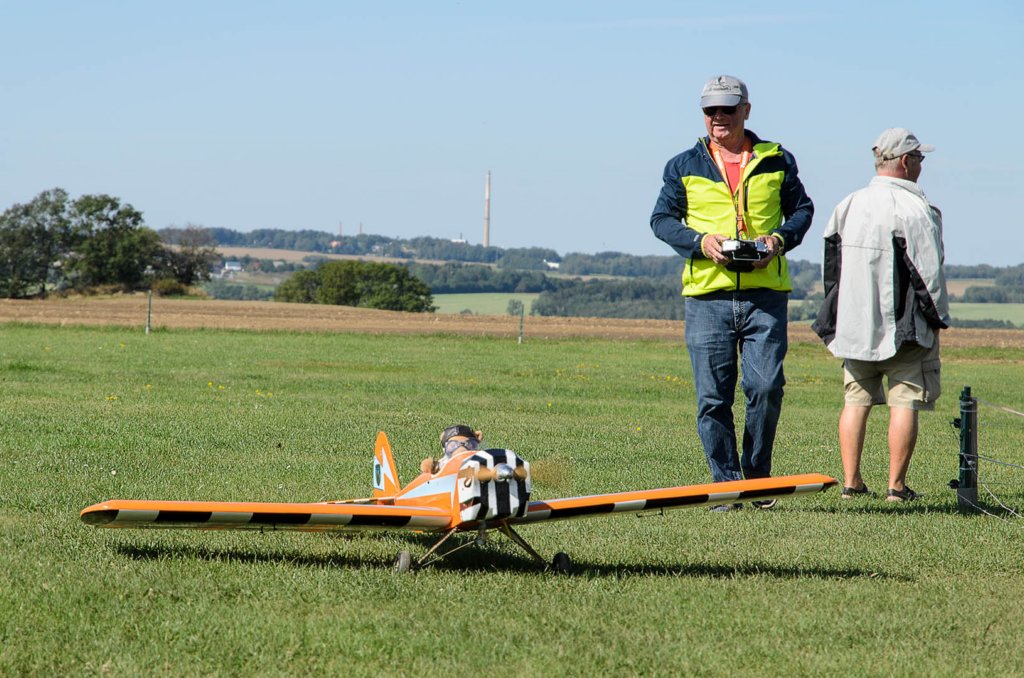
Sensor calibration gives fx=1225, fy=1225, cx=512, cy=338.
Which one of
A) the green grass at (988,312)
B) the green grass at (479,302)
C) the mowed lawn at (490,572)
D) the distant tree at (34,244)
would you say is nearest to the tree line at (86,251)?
the distant tree at (34,244)

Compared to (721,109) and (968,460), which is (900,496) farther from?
(721,109)

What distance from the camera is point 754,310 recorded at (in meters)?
7.71

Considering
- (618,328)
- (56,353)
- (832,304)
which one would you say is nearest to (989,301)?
(618,328)

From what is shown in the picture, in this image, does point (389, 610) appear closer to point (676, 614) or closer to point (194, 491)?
point (676, 614)

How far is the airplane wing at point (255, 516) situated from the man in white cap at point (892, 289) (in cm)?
365

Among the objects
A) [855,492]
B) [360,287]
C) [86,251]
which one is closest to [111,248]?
[86,251]

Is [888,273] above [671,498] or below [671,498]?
above

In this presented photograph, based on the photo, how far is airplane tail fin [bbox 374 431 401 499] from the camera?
23.4ft

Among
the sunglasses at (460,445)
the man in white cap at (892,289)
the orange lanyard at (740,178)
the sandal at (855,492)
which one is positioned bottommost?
the sandal at (855,492)

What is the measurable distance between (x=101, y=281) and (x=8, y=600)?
313 feet

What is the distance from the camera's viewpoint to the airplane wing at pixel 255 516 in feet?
17.2

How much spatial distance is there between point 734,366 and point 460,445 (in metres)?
2.50

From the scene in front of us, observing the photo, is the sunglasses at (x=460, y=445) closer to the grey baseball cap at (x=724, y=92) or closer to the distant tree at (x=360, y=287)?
the grey baseball cap at (x=724, y=92)

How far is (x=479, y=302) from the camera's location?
120 meters
